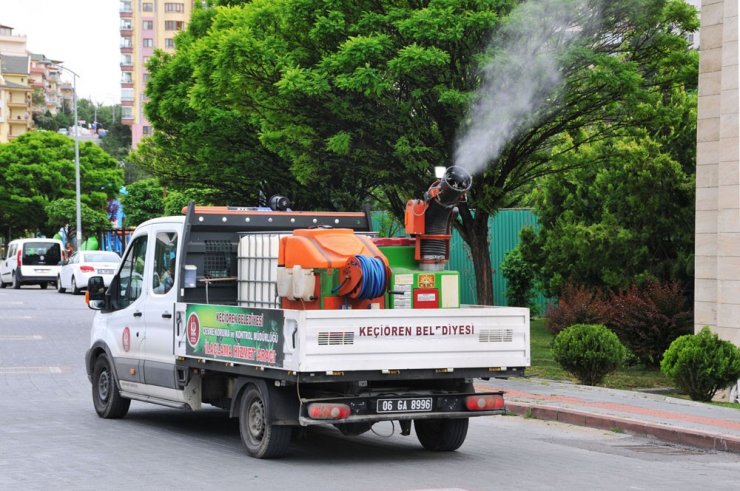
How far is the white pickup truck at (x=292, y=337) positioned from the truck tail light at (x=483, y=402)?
11mm

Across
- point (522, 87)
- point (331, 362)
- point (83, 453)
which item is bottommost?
point (83, 453)

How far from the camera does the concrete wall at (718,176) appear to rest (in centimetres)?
1925

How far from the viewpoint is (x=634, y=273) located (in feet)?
89.1

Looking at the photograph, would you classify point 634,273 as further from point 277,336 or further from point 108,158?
point 108,158

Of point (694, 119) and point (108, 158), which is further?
point (108, 158)

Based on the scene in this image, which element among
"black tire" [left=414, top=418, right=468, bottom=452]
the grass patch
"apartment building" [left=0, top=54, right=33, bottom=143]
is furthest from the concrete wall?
"apartment building" [left=0, top=54, right=33, bottom=143]

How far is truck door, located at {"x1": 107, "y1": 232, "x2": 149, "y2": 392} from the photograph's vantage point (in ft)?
44.4

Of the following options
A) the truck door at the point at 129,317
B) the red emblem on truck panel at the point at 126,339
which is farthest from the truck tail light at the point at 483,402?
the red emblem on truck panel at the point at 126,339

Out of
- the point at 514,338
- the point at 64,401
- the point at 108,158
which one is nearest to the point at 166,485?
the point at 514,338

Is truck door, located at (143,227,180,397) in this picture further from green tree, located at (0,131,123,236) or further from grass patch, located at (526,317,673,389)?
green tree, located at (0,131,123,236)

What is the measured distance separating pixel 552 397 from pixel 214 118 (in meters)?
19.8

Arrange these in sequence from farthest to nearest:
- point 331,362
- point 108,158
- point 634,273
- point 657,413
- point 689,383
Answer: point 108,158 < point 634,273 < point 689,383 < point 657,413 < point 331,362

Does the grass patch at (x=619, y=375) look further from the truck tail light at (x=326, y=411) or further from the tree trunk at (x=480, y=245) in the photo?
the truck tail light at (x=326, y=411)

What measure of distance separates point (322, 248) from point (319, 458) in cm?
187
